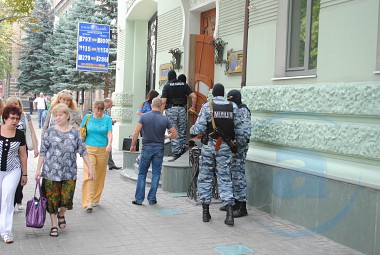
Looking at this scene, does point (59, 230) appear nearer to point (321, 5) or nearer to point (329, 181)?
point (329, 181)

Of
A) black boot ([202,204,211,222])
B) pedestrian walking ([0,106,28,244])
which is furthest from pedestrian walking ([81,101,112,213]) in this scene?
black boot ([202,204,211,222])

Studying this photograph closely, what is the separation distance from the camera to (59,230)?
647 cm

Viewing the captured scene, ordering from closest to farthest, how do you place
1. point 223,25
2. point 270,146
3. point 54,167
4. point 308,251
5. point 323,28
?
point 308,251 → point 54,167 → point 323,28 → point 270,146 → point 223,25

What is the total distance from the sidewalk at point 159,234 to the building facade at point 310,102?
29cm

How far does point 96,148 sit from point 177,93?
105 inches

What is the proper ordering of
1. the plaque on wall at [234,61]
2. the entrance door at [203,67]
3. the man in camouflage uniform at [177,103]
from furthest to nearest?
the entrance door at [203,67], the man in camouflage uniform at [177,103], the plaque on wall at [234,61]

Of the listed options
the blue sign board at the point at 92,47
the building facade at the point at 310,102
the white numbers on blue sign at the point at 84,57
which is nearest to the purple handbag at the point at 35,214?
the building facade at the point at 310,102

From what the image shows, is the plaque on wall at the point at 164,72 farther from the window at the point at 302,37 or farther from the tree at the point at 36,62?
the tree at the point at 36,62

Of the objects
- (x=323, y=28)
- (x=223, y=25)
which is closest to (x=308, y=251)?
(x=323, y=28)

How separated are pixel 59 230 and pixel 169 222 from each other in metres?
1.55

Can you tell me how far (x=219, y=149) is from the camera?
22.7ft

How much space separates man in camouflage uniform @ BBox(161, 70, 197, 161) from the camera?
393 inches

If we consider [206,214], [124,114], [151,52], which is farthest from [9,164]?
[151,52]

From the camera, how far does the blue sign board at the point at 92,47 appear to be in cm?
1778
